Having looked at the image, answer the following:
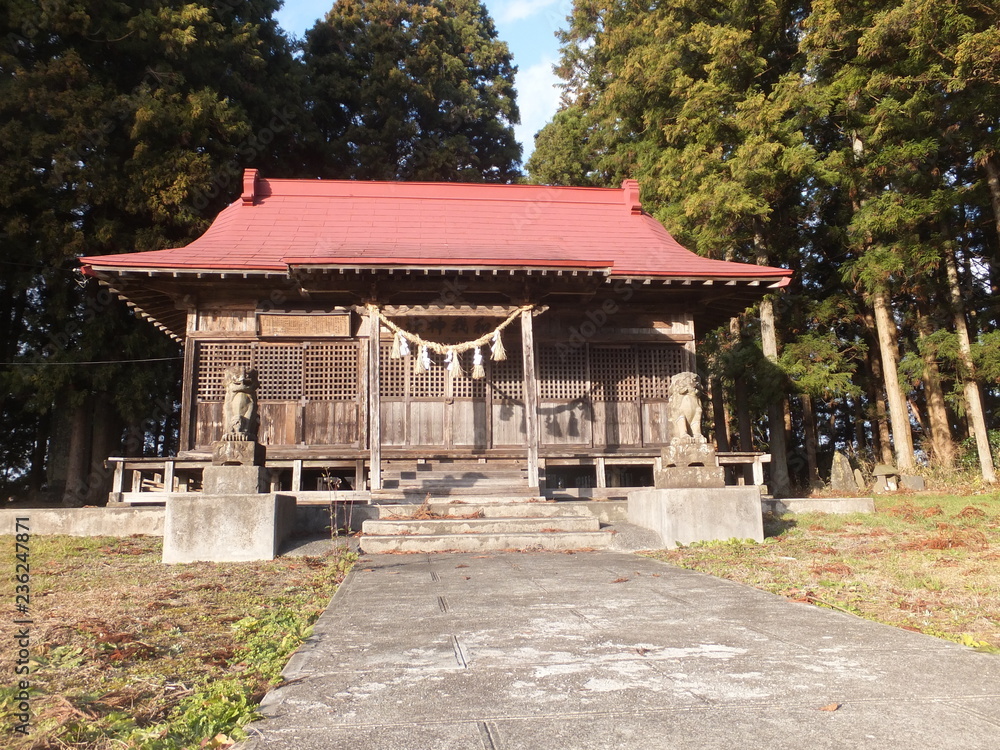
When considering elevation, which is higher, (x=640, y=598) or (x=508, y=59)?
(x=508, y=59)

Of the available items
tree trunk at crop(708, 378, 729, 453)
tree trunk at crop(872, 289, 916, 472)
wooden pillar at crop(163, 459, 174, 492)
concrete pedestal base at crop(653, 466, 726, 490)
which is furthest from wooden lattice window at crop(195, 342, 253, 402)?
tree trunk at crop(872, 289, 916, 472)

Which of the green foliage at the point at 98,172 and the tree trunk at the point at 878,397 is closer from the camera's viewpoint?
the green foliage at the point at 98,172

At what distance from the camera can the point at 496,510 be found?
8977mm

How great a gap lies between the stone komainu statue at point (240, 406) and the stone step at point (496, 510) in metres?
2.12

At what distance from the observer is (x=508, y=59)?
29.0 m

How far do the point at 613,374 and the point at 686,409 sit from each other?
4761mm

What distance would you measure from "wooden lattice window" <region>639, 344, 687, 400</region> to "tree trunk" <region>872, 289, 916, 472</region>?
4785mm

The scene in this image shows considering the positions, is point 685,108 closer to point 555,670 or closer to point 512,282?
point 512,282

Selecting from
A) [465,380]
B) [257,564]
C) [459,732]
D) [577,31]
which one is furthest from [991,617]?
[577,31]

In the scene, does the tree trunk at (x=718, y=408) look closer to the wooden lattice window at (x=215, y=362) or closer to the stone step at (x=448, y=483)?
the stone step at (x=448, y=483)

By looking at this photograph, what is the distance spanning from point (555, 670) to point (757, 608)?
74.7 inches

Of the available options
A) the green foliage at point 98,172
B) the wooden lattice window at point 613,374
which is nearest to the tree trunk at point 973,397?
the wooden lattice window at point 613,374

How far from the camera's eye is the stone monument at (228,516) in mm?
6977

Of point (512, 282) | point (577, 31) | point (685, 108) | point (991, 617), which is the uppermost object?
point (577, 31)
